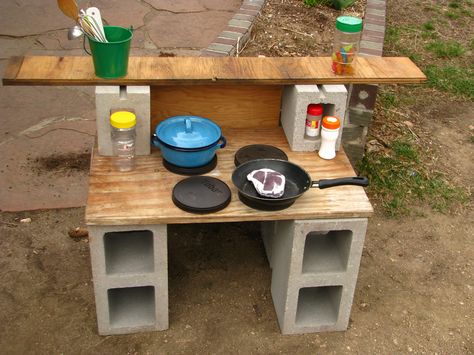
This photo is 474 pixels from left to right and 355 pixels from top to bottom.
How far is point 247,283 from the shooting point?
10.9 feet

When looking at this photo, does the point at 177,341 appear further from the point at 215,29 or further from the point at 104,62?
the point at 215,29

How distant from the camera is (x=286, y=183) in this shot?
2840 millimetres

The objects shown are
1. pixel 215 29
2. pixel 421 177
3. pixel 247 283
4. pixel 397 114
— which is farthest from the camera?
pixel 215 29

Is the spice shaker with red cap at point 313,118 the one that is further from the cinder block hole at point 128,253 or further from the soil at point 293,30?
the soil at point 293,30

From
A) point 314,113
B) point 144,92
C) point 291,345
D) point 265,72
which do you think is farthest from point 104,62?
point 291,345


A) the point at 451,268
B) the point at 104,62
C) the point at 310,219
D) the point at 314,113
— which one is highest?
the point at 104,62

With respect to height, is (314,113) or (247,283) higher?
(314,113)

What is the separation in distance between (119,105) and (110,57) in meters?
0.22

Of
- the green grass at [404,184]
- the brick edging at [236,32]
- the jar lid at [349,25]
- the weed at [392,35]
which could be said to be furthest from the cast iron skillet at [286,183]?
the weed at [392,35]

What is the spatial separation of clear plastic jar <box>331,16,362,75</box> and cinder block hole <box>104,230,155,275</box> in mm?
1290

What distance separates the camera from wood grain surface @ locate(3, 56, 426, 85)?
9.46ft

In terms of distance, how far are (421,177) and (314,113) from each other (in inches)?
62.0

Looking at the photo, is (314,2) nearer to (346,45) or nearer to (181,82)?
(346,45)

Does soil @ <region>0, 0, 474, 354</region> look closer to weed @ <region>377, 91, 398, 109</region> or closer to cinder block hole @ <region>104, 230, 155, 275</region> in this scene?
cinder block hole @ <region>104, 230, 155, 275</region>
